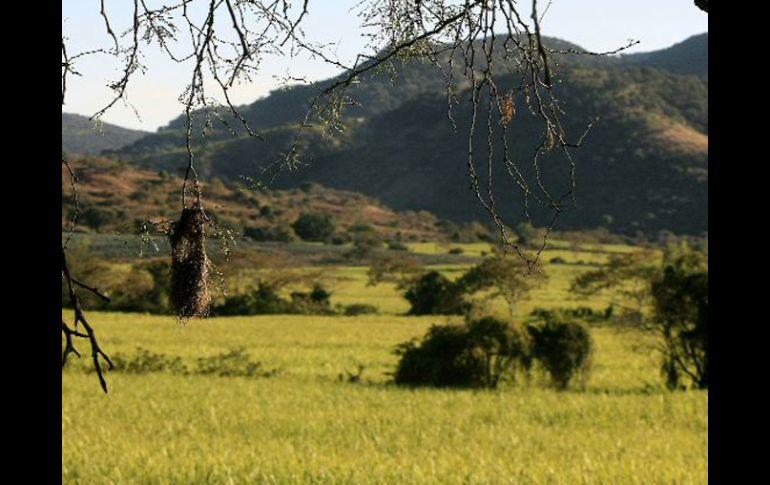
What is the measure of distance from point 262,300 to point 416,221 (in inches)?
3120

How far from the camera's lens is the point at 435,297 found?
53.2m

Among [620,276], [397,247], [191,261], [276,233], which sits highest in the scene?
[191,261]

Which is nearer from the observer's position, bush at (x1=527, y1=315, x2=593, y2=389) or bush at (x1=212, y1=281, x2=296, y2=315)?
bush at (x1=527, y1=315, x2=593, y2=389)

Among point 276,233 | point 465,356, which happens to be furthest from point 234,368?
point 276,233

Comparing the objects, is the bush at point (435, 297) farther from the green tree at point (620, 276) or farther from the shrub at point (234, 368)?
the shrub at point (234, 368)

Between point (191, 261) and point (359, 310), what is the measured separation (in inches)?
1999

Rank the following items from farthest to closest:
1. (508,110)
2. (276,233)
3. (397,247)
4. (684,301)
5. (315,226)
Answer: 1. (315,226)
2. (397,247)
3. (276,233)
4. (684,301)
5. (508,110)

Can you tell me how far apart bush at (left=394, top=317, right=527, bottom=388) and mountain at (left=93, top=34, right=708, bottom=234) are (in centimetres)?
9020

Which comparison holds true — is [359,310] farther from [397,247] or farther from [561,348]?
[397,247]

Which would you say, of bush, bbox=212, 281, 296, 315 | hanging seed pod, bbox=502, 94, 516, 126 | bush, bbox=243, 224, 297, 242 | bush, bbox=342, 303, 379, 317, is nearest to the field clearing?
hanging seed pod, bbox=502, 94, 516, 126

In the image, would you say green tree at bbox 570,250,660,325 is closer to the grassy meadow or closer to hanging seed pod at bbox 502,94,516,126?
the grassy meadow

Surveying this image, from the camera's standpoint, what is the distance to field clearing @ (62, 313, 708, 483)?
11.8m

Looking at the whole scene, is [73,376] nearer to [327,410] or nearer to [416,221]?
[327,410]
